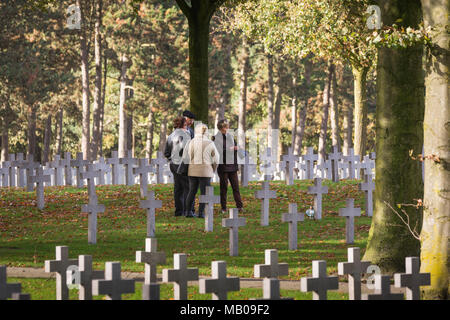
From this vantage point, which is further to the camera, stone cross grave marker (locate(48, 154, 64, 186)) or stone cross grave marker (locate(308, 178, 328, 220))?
stone cross grave marker (locate(48, 154, 64, 186))

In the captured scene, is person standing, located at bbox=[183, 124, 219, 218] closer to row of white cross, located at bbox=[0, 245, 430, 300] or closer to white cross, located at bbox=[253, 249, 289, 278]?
row of white cross, located at bbox=[0, 245, 430, 300]

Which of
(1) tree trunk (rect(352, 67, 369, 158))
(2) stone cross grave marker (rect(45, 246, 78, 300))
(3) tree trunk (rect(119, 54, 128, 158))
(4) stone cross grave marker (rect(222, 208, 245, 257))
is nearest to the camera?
(2) stone cross grave marker (rect(45, 246, 78, 300))

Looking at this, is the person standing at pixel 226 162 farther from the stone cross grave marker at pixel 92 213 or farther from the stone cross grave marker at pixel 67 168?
the stone cross grave marker at pixel 67 168

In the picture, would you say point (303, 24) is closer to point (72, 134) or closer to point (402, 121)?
point (402, 121)

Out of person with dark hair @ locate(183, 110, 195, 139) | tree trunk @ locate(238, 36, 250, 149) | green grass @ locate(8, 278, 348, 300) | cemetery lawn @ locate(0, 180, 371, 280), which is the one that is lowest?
green grass @ locate(8, 278, 348, 300)

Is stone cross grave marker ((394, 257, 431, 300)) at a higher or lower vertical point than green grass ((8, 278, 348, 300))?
higher

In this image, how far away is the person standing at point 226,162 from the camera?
17984 mm

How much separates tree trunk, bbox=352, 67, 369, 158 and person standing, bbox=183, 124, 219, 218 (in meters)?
12.0

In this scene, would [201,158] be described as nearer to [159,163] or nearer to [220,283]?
[159,163]

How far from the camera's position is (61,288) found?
323 inches

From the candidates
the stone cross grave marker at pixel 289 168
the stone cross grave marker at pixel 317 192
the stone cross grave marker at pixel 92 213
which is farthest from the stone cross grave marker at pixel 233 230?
the stone cross grave marker at pixel 289 168

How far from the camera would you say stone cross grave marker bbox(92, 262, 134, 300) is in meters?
7.26

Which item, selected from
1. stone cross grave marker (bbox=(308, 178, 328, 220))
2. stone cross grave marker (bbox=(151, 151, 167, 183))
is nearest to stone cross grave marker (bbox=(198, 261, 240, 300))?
stone cross grave marker (bbox=(308, 178, 328, 220))

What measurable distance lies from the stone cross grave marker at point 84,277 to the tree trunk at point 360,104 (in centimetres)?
2126
